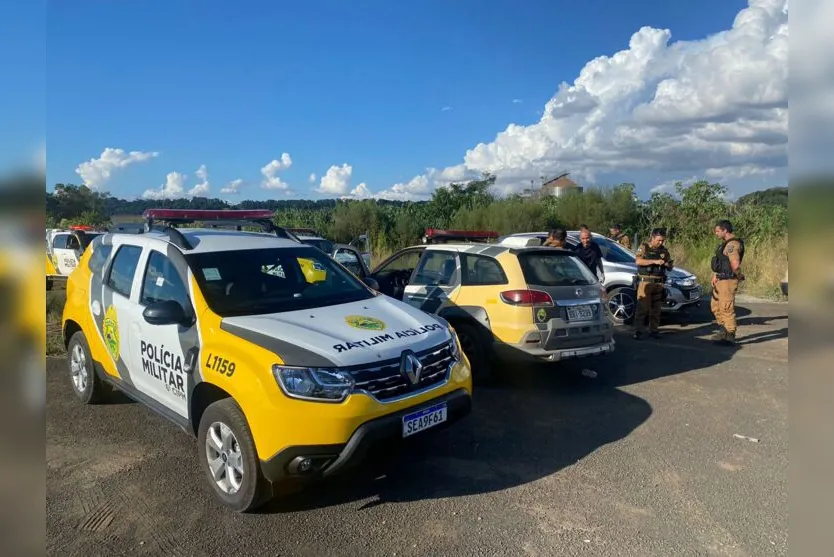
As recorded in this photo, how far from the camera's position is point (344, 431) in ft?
10.6

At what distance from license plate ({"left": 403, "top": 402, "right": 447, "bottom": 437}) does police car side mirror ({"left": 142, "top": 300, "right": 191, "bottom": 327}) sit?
1676 mm

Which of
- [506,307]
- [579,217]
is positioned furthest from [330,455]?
[579,217]

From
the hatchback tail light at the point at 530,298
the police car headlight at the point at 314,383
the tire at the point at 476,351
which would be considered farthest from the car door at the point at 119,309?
the hatchback tail light at the point at 530,298

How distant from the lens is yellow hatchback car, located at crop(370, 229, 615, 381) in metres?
5.56

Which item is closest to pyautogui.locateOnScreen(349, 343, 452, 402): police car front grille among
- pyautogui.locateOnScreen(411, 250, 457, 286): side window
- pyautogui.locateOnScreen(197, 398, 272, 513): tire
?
pyautogui.locateOnScreen(197, 398, 272, 513): tire

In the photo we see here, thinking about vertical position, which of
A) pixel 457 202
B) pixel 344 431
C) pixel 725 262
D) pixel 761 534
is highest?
pixel 457 202

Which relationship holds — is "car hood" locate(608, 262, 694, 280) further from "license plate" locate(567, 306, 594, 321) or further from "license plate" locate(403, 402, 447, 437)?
"license plate" locate(403, 402, 447, 437)

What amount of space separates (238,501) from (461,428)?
6.83 feet

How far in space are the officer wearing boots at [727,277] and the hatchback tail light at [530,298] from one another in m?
4.04

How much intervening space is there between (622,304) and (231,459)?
828cm
